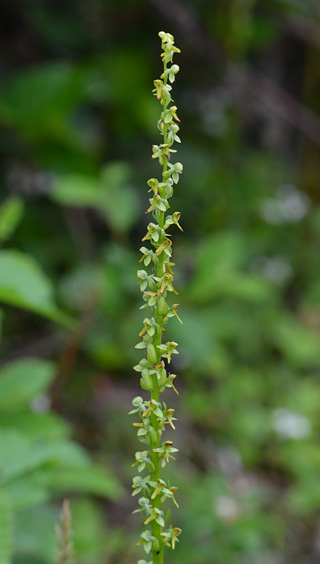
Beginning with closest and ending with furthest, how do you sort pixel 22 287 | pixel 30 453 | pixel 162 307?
pixel 162 307, pixel 30 453, pixel 22 287

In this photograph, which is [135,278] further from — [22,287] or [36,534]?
[36,534]

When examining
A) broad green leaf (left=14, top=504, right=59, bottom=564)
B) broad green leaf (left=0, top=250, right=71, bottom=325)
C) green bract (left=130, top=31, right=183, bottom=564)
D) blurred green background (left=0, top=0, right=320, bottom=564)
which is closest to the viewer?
green bract (left=130, top=31, right=183, bottom=564)

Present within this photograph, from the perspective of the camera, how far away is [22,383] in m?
1.65

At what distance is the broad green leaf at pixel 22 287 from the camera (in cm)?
147

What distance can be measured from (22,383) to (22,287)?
11.3 inches

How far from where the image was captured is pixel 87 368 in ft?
11.8

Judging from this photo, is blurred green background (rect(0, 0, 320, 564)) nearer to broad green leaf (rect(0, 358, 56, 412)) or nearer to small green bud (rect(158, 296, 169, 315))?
broad green leaf (rect(0, 358, 56, 412))

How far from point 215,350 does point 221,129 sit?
2241 mm

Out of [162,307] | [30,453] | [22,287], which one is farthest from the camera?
[22,287]

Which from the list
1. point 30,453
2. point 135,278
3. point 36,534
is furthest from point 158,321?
point 135,278

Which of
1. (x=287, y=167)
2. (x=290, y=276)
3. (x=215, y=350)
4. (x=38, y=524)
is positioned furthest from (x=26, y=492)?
(x=287, y=167)

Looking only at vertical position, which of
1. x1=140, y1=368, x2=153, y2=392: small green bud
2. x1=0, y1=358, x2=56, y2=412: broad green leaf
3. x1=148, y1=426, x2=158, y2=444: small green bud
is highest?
x1=0, y1=358, x2=56, y2=412: broad green leaf

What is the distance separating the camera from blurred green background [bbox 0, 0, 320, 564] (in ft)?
8.11

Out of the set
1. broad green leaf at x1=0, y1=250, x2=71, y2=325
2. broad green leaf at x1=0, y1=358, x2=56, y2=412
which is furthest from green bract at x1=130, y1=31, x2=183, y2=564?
broad green leaf at x1=0, y1=358, x2=56, y2=412
